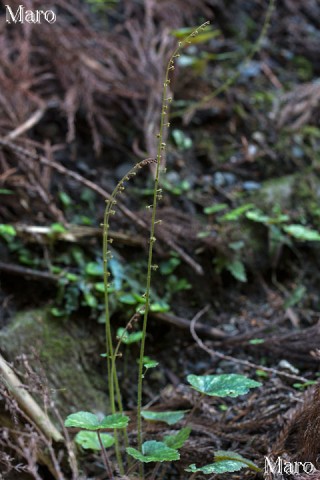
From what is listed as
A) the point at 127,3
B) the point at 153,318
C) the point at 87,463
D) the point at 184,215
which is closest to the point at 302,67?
the point at 127,3

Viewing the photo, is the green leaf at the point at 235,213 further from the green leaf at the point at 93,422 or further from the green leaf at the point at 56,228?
the green leaf at the point at 93,422

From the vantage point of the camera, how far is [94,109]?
310cm

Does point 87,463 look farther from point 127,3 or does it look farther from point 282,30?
point 282,30

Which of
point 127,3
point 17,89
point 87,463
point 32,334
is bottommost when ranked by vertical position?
point 87,463

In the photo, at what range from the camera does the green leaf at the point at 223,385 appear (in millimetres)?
1461

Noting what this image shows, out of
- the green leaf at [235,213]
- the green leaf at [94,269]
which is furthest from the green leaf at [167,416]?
the green leaf at [235,213]

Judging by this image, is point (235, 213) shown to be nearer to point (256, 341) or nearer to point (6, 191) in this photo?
point (256, 341)

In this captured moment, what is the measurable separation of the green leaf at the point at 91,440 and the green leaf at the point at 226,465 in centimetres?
38

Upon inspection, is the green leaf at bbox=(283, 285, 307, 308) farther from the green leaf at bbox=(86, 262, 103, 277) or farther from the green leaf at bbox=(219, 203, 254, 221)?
the green leaf at bbox=(86, 262, 103, 277)

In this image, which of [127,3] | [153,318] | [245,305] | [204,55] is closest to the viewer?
[153,318]

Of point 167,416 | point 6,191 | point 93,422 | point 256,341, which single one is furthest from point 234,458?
point 6,191

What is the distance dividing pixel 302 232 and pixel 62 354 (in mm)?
1512

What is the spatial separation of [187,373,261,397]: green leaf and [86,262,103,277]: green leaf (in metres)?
0.94

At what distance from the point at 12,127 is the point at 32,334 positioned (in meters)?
1.35
